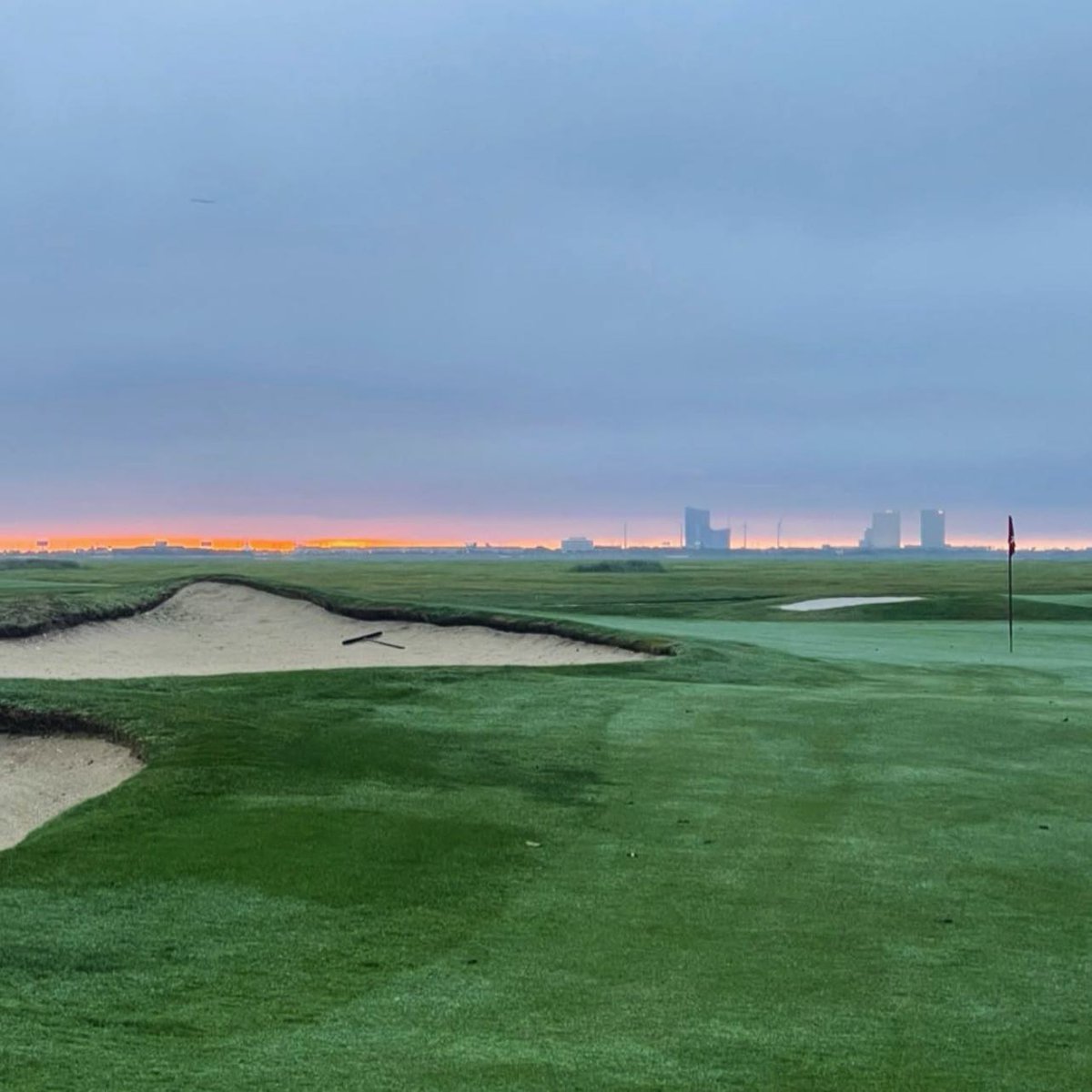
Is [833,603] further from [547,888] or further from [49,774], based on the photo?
[547,888]

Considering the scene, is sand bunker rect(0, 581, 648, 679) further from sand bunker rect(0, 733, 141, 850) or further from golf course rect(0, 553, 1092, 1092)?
sand bunker rect(0, 733, 141, 850)

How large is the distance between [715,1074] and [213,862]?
4.90 m

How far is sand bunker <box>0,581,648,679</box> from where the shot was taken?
27.4m

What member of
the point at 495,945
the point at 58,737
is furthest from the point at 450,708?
the point at 495,945

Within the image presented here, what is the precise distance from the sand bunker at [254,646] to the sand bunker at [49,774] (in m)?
9.67

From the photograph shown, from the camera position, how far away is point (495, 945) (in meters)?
7.90

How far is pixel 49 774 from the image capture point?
567 inches

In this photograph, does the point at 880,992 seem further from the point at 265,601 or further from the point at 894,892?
the point at 265,601

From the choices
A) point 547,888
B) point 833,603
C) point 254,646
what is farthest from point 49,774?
point 833,603

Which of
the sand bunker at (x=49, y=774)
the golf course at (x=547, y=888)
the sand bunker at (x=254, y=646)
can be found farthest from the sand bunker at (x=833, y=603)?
the sand bunker at (x=49, y=774)

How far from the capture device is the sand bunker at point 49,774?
42.7ft

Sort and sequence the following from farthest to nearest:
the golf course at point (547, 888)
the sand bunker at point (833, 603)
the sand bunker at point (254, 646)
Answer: the sand bunker at point (833, 603) → the sand bunker at point (254, 646) → the golf course at point (547, 888)

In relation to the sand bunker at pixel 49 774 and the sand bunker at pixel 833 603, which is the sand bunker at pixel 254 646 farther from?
the sand bunker at pixel 833 603

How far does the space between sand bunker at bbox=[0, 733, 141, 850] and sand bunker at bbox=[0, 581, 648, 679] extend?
9.67m
